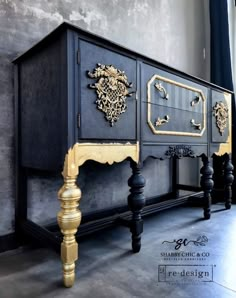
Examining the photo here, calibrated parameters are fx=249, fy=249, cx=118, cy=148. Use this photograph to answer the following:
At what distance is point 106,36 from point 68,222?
1.61m

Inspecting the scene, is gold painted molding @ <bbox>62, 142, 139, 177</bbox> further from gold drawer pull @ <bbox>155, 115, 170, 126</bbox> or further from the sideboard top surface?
the sideboard top surface

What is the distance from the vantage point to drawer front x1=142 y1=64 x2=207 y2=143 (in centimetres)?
159

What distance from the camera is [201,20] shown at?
3145 mm

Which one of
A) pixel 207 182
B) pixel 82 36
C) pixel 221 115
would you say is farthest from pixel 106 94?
pixel 221 115

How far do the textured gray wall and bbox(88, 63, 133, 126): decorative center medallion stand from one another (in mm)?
659

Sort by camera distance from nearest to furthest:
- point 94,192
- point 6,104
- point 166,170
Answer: point 6,104 < point 94,192 < point 166,170

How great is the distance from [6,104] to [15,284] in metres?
1.02

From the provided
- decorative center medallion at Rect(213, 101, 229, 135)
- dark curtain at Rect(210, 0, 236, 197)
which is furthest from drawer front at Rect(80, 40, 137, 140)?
dark curtain at Rect(210, 0, 236, 197)

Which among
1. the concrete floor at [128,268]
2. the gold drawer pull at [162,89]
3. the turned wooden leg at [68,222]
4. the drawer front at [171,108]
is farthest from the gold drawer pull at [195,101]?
the turned wooden leg at [68,222]

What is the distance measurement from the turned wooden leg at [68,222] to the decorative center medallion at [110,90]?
406mm

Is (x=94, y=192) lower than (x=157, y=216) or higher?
higher

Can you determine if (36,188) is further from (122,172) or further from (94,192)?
(122,172)

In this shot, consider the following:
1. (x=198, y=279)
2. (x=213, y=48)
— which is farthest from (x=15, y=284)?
(x=213, y=48)

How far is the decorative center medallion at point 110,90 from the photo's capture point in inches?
50.4
